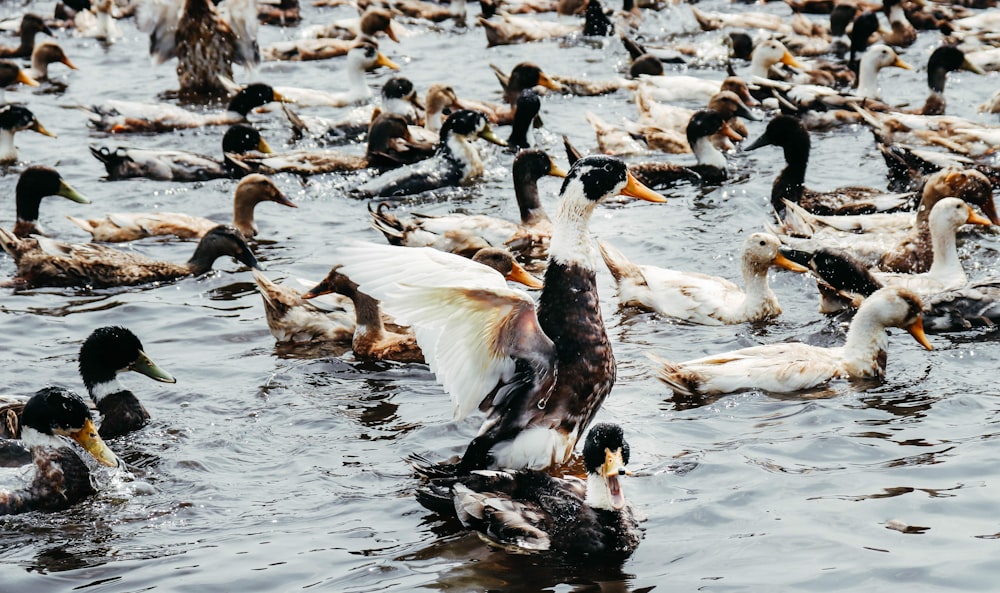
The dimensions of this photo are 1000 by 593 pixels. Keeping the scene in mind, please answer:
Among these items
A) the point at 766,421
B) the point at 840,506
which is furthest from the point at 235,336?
the point at 840,506

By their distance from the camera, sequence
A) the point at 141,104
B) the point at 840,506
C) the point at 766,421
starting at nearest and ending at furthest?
the point at 840,506, the point at 766,421, the point at 141,104

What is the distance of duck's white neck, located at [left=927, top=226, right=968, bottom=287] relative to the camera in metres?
10.2

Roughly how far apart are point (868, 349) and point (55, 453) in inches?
192

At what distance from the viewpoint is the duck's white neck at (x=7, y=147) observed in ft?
48.7

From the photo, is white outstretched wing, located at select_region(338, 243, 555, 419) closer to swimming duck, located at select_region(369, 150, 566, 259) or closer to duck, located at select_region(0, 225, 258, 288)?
swimming duck, located at select_region(369, 150, 566, 259)

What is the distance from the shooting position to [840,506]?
6.76 meters

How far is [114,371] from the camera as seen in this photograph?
8422 millimetres

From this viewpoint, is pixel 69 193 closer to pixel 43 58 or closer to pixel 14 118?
pixel 14 118

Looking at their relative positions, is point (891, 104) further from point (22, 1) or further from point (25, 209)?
point (22, 1)

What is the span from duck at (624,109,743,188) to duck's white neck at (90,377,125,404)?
6733 mm

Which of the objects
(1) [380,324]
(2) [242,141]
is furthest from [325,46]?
(1) [380,324]

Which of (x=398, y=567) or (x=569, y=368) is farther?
(x=569, y=368)

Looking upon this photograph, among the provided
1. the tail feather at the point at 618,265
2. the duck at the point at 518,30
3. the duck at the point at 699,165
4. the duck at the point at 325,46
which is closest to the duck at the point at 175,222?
the tail feather at the point at 618,265

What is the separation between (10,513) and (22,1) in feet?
73.9
